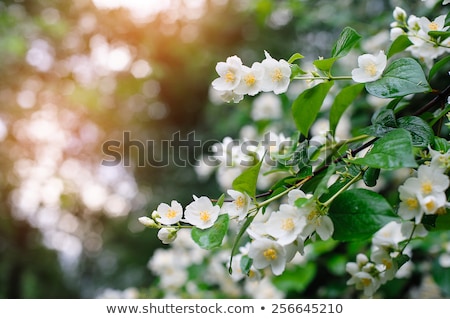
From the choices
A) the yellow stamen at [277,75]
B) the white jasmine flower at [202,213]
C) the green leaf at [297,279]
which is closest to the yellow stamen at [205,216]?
the white jasmine flower at [202,213]

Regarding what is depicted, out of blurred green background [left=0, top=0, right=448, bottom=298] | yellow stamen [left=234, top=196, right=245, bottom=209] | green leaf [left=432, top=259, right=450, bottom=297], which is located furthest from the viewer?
blurred green background [left=0, top=0, right=448, bottom=298]

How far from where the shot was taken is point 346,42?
63 cm

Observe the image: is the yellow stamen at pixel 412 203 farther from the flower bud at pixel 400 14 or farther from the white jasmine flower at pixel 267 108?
the white jasmine flower at pixel 267 108

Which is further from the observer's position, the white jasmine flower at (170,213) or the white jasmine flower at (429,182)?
the white jasmine flower at (170,213)

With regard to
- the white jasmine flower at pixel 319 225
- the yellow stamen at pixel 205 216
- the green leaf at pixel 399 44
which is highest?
the green leaf at pixel 399 44

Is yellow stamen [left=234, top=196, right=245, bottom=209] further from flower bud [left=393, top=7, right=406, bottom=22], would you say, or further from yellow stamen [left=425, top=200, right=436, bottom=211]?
flower bud [left=393, top=7, right=406, bottom=22]

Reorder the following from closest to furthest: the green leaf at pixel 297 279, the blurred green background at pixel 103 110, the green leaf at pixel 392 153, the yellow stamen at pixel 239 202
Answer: the green leaf at pixel 392 153
the yellow stamen at pixel 239 202
the green leaf at pixel 297 279
the blurred green background at pixel 103 110

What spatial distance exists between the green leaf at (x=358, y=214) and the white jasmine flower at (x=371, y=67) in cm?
19

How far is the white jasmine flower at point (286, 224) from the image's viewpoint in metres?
0.52

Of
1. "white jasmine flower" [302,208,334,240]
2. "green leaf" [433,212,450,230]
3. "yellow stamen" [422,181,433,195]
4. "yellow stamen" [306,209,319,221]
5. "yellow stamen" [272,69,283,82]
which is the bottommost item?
"green leaf" [433,212,450,230]

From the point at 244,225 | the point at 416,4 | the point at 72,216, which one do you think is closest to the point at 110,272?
the point at 72,216

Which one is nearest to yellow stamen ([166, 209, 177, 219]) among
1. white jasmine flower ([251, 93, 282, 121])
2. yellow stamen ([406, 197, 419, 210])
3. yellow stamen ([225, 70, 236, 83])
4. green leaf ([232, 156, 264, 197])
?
green leaf ([232, 156, 264, 197])

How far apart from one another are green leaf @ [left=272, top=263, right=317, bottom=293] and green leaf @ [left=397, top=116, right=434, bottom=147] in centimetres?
92

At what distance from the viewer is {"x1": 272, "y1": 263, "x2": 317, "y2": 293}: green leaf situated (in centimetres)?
144
